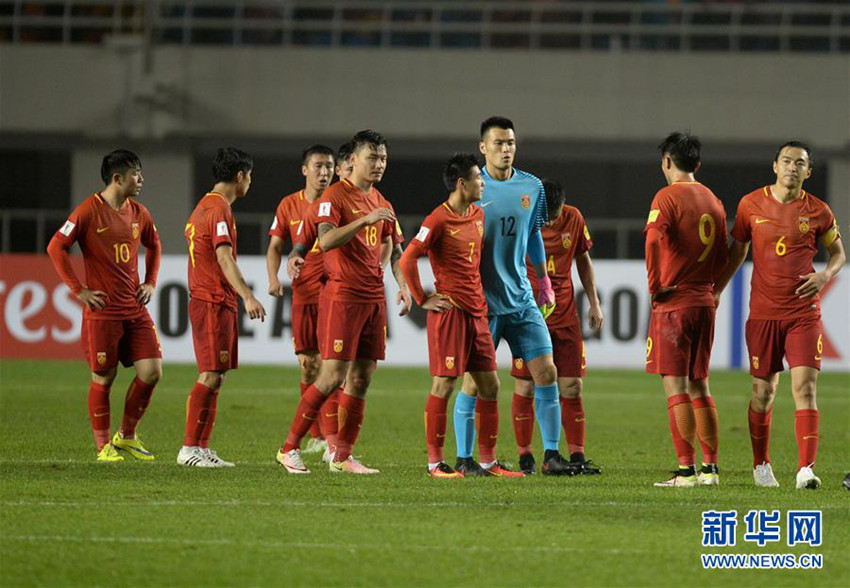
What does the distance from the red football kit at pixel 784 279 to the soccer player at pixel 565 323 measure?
1.36m

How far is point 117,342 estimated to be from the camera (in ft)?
32.4

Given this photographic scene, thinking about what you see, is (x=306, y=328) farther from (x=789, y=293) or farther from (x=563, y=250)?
(x=789, y=293)

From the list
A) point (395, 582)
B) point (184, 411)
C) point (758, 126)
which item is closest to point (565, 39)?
point (758, 126)

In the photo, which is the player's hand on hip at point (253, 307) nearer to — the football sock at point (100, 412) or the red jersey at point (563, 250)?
the football sock at point (100, 412)

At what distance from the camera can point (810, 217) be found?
8.45 meters

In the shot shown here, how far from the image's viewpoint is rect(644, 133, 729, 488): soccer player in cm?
845

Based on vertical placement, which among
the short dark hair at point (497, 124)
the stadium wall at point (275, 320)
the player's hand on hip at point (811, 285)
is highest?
the short dark hair at point (497, 124)

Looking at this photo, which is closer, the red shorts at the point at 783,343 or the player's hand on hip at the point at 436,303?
the red shorts at the point at 783,343

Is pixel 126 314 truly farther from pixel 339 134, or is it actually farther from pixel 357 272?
pixel 339 134

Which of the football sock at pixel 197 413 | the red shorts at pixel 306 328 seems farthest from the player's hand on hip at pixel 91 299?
the red shorts at pixel 306 328

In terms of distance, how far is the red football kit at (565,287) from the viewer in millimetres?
9734

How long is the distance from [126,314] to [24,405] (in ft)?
14.3

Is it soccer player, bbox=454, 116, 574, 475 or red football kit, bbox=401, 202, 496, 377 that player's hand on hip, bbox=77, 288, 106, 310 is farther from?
soccer player, bbox=454, 116, 574, 475

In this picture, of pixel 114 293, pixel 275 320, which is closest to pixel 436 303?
pixel 114 293
